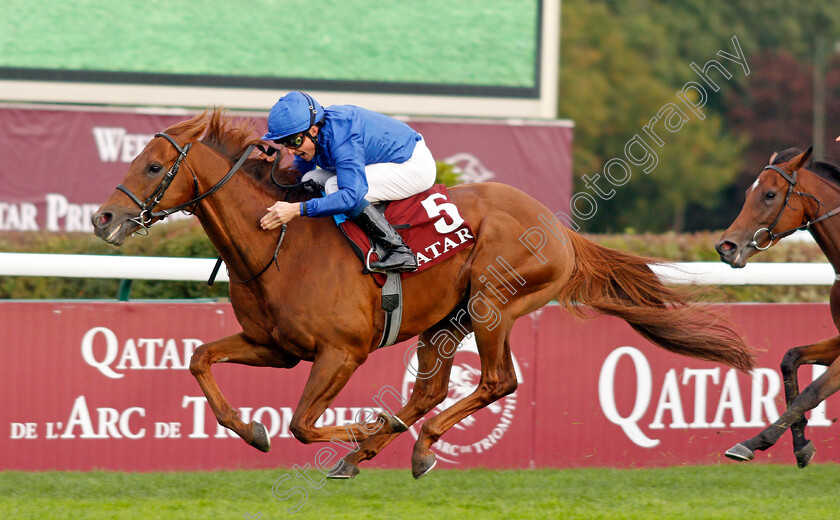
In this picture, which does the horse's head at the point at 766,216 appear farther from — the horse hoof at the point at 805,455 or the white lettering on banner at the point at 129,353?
the white lettering on banner at the point at 129,353

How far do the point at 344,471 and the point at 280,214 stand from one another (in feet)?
3.93

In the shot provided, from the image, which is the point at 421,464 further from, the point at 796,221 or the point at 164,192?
the point at 796,221

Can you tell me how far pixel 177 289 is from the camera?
6.05 metres

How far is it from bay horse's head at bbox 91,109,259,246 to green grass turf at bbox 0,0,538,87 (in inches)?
302

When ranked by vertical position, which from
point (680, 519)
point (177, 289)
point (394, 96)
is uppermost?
point (394, 96)

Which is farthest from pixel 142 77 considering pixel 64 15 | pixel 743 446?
pixel 743 446

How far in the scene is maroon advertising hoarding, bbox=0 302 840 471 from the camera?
5141 mm

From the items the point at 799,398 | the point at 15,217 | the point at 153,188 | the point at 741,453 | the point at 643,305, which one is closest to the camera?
the point at 153,188

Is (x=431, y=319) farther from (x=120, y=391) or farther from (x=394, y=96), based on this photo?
(x=394, y=96)

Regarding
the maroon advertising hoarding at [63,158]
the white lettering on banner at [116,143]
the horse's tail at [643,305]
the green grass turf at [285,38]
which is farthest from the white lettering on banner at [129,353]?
the green grass turf at [285,38]

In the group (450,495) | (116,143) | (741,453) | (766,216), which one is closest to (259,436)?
(450,495)

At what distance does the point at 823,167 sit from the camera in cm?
521

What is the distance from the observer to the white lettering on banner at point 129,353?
17.0 ft

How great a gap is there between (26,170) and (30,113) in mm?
617
